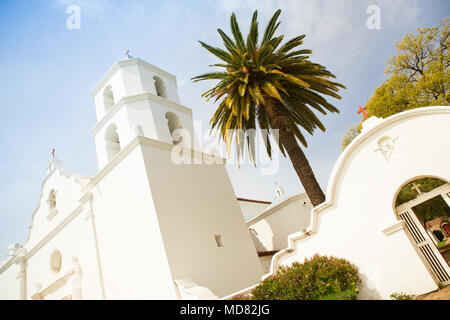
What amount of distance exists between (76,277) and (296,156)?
11.9 metres

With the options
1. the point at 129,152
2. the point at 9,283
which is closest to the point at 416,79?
the point at 129,152

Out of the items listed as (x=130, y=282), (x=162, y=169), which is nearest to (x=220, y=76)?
(x=162, y=169)

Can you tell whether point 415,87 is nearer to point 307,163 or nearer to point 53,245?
point 307,163

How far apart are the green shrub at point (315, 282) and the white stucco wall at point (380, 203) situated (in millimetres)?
489

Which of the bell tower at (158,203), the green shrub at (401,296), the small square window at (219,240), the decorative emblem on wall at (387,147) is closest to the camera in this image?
the green shrub at (401,296)

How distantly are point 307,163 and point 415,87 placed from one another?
11589 millimetres

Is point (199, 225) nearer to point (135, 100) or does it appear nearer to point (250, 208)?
point (135, 100)

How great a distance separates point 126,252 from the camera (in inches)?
444

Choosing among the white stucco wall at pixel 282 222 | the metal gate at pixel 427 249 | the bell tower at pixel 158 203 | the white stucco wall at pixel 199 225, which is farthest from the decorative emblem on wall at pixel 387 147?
the white stucco wall at pixel 282 222

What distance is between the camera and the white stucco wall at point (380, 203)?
6973mm

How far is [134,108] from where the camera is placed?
14.0 m

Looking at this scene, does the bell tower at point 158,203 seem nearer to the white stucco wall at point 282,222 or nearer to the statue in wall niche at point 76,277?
the statue in wall niche at point 76,277

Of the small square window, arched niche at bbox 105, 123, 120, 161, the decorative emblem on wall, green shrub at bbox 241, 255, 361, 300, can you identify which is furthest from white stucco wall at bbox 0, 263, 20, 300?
the decorative emblem on wall
